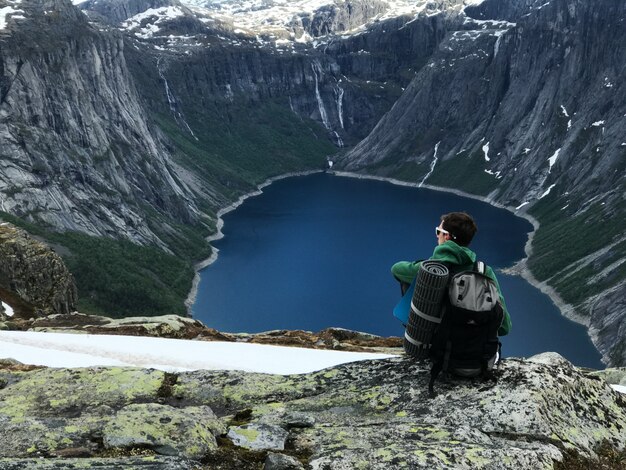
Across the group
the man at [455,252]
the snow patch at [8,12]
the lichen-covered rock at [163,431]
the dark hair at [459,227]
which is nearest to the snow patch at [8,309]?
the lichen-covered rock at [163,431]

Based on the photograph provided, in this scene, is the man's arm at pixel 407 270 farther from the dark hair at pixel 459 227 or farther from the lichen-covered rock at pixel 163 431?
the lichen-covered rock at pixel 163 431

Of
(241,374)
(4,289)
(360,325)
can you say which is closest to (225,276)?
(360,325)

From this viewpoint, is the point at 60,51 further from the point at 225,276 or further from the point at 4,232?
the point at 4,232

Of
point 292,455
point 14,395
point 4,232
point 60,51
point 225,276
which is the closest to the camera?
point 292,455

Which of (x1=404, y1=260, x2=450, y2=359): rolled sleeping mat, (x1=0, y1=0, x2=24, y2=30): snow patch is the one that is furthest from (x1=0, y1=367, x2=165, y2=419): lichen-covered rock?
(x1=0, y1=0, x2=24, y2=30): snow patch

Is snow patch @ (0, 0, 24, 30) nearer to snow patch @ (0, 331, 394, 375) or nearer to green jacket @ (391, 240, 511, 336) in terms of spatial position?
snow patch @ (0, 331, 394, 375)
